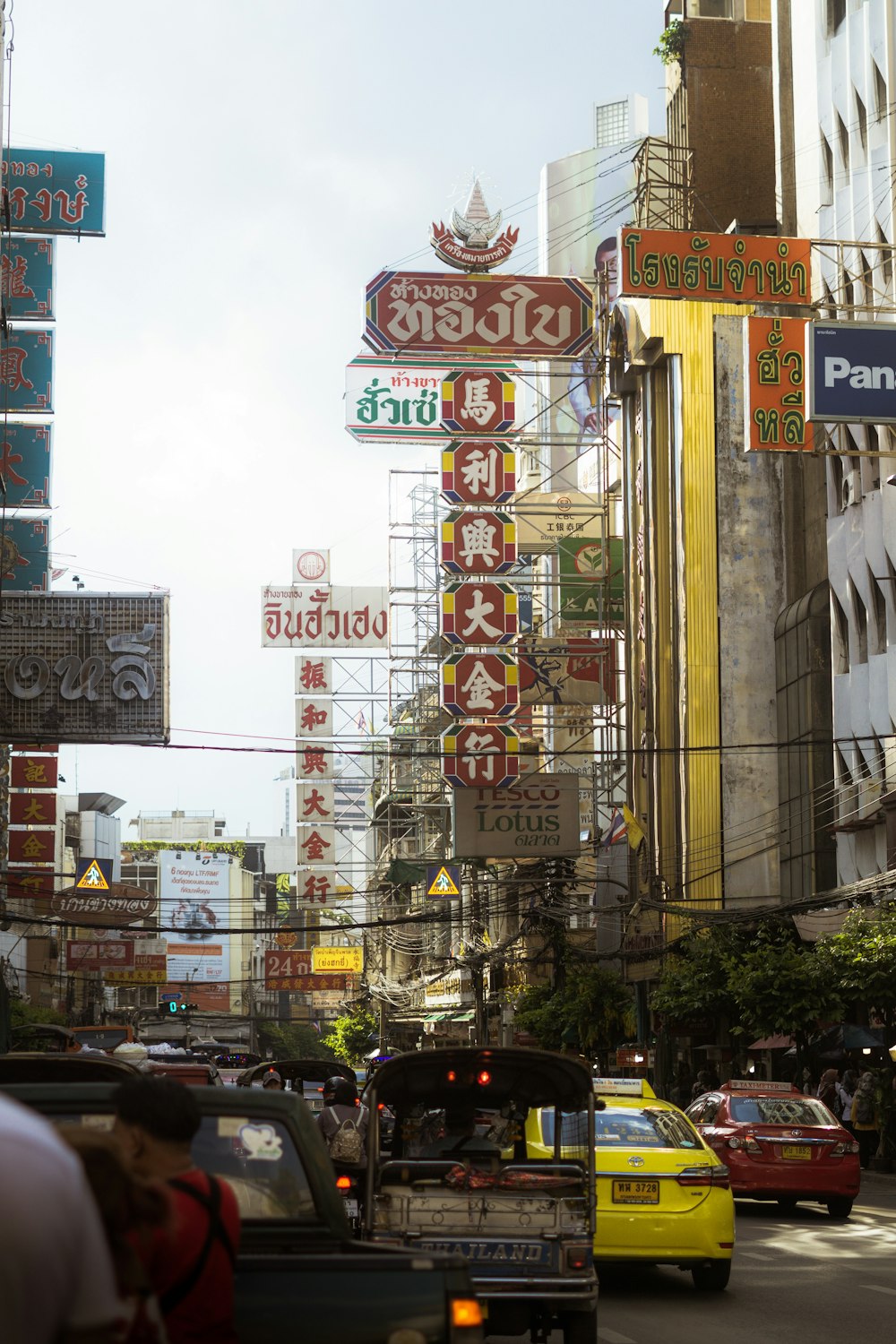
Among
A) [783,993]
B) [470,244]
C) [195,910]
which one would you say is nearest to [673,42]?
[470,244]

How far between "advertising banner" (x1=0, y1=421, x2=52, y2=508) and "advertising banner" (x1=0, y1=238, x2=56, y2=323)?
264cm

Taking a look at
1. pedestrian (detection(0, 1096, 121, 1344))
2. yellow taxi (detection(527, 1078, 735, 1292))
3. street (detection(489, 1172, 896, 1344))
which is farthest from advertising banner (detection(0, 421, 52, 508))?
pedestrian (detection(0, 1096, 121, 1344))

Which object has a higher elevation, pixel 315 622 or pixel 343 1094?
pixel 315 622

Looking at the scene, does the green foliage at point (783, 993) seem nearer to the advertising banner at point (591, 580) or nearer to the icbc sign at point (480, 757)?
the icbc sign at point (480, 757)

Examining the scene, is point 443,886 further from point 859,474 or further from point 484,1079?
point 484,1079

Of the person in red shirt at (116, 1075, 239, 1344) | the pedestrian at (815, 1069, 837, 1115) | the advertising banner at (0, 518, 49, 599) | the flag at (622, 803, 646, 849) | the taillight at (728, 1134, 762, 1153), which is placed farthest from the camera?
the flag at (622, 803, 646, 849)

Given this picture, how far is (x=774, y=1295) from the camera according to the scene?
13.8 m

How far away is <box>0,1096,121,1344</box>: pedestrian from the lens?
2.95 m

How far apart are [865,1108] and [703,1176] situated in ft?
48.5

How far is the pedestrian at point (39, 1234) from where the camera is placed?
2.95m

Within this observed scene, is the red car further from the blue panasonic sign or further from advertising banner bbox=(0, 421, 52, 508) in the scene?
advertising banner bbox=(0, 421, 52, 508)

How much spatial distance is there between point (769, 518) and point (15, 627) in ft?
61.7

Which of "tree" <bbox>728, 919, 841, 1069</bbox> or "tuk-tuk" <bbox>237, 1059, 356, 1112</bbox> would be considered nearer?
"tuk-tuk" <bbox>237, 1059, 356, 1112</bbox>

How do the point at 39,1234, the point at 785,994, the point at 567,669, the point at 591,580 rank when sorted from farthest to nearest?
the point at 591,580, the point at 567,669, the point at 785,994, the point at 39,1234
